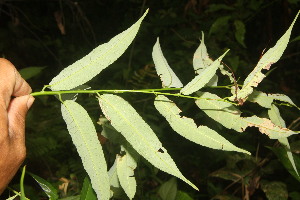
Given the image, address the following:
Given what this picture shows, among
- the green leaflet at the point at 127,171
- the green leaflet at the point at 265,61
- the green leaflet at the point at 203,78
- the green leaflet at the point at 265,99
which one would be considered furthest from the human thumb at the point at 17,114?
the green leaflet at the point at 265,99

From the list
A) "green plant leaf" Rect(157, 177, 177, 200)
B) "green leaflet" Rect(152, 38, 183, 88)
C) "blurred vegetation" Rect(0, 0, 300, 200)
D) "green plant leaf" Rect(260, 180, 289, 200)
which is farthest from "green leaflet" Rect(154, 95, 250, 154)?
"green plant leaf" Rect(260, 180, 289, 200)

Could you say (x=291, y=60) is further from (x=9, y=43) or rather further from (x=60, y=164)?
(x=9, y=43)

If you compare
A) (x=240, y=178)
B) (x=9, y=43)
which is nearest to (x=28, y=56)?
(x=9, y=43)

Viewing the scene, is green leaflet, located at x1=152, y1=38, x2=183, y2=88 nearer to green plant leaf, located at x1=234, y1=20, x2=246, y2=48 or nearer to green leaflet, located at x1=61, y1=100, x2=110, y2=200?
green leaflet, located at x1=61, y1=100, x2=110, y2=200

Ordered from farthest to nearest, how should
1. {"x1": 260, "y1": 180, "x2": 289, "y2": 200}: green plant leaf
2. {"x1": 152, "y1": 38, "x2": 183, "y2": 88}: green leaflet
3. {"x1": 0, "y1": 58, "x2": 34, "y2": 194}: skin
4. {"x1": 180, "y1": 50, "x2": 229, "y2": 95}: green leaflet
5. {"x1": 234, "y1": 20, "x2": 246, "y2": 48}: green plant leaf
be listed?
{"x1": 234, "y1": 20, "x2": 246, "y2": 48}: green plant leaf
{"x1": 260, "y1": 180, "x2": 289, "y2": 200}: green plant leaf
{"x1": 152, "y1": 38, "x2": 183, "y2": 88}: green leaflet
{"x1": 180, "y1": 50, "x2": 229, "y2": 95}: green leaflet
{"x1": 0, "y1": 58, "x2": 34, "y2": 194}: skin

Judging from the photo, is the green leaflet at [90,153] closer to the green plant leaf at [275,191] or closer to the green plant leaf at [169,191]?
the green plant leaf at [169,191]

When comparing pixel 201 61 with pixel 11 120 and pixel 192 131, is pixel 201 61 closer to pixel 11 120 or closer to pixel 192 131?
pixel 192 131
